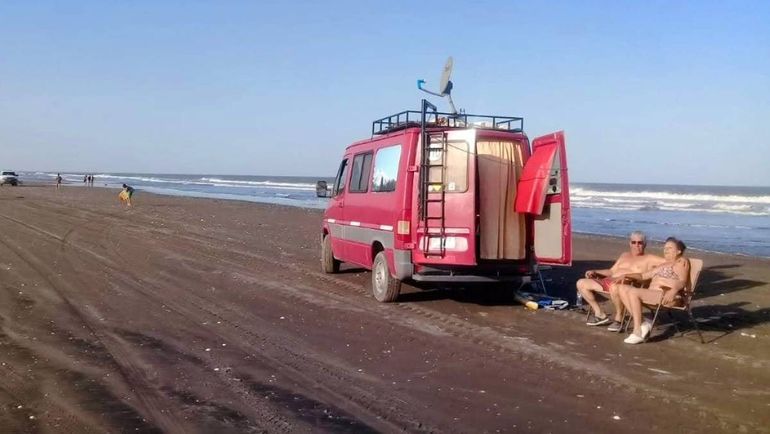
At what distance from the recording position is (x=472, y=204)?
9062mm

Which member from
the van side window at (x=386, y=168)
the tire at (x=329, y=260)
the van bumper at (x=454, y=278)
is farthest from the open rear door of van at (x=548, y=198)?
the tire at (x=329, y=260)

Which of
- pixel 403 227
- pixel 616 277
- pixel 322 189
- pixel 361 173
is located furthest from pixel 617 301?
pixel 322 189

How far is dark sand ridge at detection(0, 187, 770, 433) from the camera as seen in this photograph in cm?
515

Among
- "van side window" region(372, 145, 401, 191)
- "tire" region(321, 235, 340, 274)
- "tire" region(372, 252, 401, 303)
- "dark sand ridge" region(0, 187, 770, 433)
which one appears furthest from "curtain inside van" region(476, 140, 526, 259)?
"tire" region(321, 235, 340, 274)

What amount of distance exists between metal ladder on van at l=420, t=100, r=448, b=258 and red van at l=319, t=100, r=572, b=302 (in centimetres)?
1

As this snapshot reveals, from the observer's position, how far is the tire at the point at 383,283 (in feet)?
31.8

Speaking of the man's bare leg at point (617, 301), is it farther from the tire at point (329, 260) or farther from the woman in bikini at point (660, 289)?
the tire at point (329, 260)

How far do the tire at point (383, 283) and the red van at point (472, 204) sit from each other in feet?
0.05

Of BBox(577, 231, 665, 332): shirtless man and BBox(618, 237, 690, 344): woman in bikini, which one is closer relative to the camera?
BBox(618, 237, 690, 344): woman in bikini

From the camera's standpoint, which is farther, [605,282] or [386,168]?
[386,168]

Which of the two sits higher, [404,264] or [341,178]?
[341,178]

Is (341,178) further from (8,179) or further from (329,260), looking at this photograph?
(8,179)

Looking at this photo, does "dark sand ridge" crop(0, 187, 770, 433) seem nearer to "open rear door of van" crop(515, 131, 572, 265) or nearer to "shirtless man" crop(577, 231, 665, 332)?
"shirtless man" crop(577, 231, 665, 332)

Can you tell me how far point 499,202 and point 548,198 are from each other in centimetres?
63
